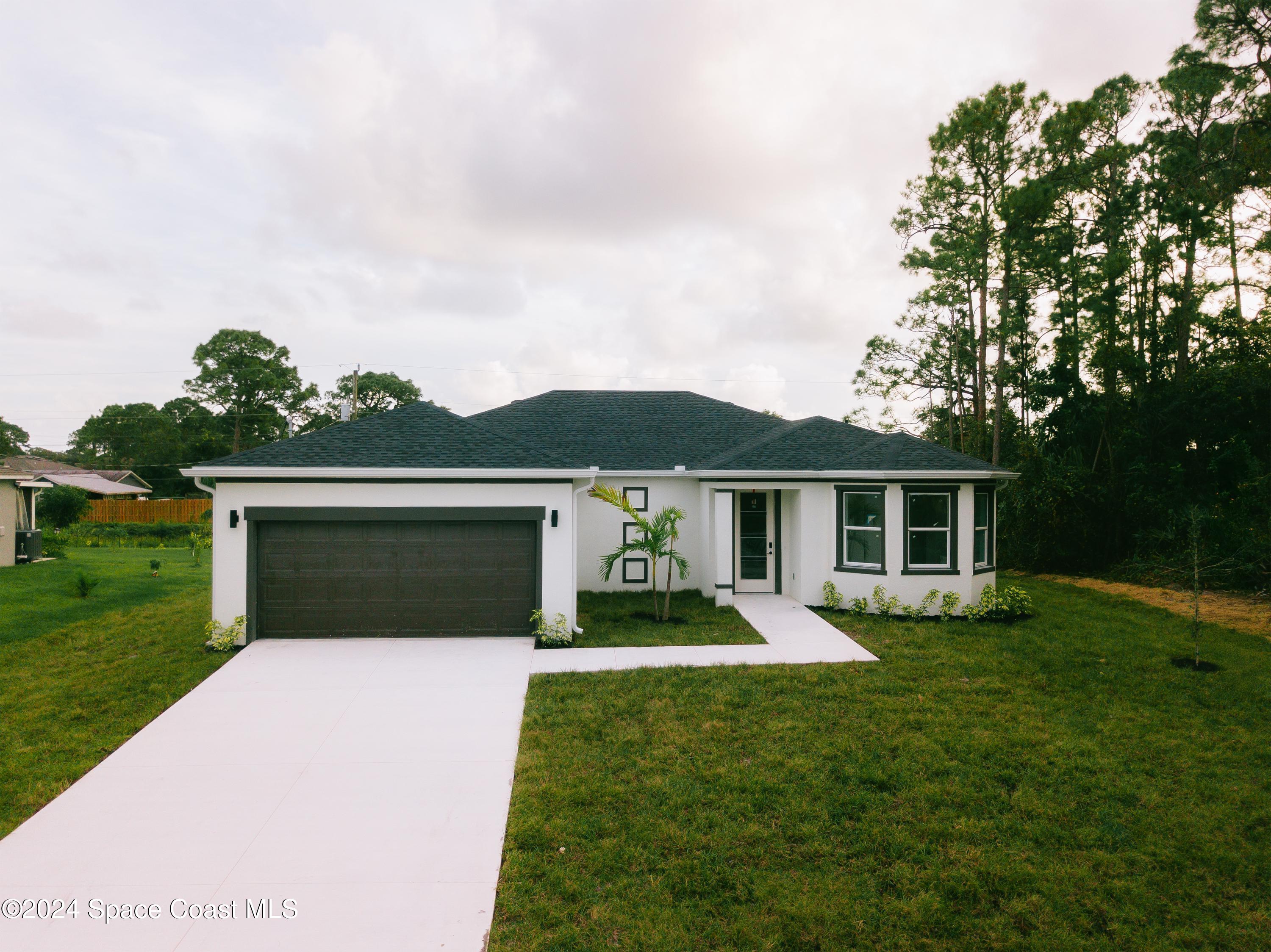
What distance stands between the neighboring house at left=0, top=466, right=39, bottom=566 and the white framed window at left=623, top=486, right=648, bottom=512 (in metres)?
18.2

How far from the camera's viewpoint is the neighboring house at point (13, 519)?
16.9 meters

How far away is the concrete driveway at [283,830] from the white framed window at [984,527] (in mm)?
9465

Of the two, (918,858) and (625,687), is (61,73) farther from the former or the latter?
(918,858)

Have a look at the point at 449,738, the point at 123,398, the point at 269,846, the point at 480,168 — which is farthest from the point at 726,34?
the point at 123,398

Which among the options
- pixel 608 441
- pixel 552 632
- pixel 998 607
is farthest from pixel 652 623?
pixel 998 607

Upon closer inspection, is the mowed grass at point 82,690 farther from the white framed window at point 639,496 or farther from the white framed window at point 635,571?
the white framed window at point 639,496

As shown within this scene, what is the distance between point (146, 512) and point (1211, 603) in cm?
4027

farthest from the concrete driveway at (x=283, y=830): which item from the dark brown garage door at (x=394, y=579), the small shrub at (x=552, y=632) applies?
the dark brown garage door at (x=394, y=579)

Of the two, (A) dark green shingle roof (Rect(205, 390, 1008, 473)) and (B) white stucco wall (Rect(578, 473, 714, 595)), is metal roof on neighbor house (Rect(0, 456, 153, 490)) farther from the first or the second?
(B) white stucco wall (Rect(578, 473, 714, 595))

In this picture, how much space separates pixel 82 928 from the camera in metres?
3.44

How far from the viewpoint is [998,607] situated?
1120 cm

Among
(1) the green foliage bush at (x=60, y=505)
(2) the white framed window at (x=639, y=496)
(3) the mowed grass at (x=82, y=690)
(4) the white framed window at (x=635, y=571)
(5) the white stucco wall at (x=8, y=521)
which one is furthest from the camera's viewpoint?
(1) the green foliage bush at (x=60, y=505)

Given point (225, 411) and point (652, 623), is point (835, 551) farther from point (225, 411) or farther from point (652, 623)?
point (225, 411)

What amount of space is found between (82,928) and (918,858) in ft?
17.3
